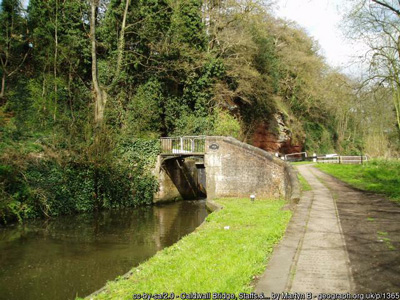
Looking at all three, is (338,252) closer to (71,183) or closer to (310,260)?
(310,260)

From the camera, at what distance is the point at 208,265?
20.5 feet

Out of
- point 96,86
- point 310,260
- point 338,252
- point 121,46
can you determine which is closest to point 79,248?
point 310,260

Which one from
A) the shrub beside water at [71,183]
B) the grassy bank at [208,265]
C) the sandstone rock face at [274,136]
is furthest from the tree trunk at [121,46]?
the grassy bank at [208,265]

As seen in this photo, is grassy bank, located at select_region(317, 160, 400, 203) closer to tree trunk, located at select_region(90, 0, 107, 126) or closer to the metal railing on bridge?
the metal railing on bridge

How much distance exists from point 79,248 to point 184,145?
11.5m

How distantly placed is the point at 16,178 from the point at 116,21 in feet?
46.8

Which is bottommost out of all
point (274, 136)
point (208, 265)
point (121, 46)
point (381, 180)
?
point (208, 265)

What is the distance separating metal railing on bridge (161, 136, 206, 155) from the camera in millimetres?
20422

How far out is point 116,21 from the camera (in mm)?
24219

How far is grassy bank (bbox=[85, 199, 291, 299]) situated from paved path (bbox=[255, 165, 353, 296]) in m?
0.25

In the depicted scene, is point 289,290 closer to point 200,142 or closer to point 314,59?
point 200,142

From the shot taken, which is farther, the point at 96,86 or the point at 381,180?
the point at 96,86

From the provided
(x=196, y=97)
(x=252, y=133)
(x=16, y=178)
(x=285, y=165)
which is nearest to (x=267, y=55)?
(x=252, y=133)

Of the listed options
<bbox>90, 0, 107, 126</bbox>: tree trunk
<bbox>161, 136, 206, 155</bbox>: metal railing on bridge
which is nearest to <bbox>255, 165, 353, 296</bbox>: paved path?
<bbox>161, 136, 206, 155</bbox>: metal railing on bridge
